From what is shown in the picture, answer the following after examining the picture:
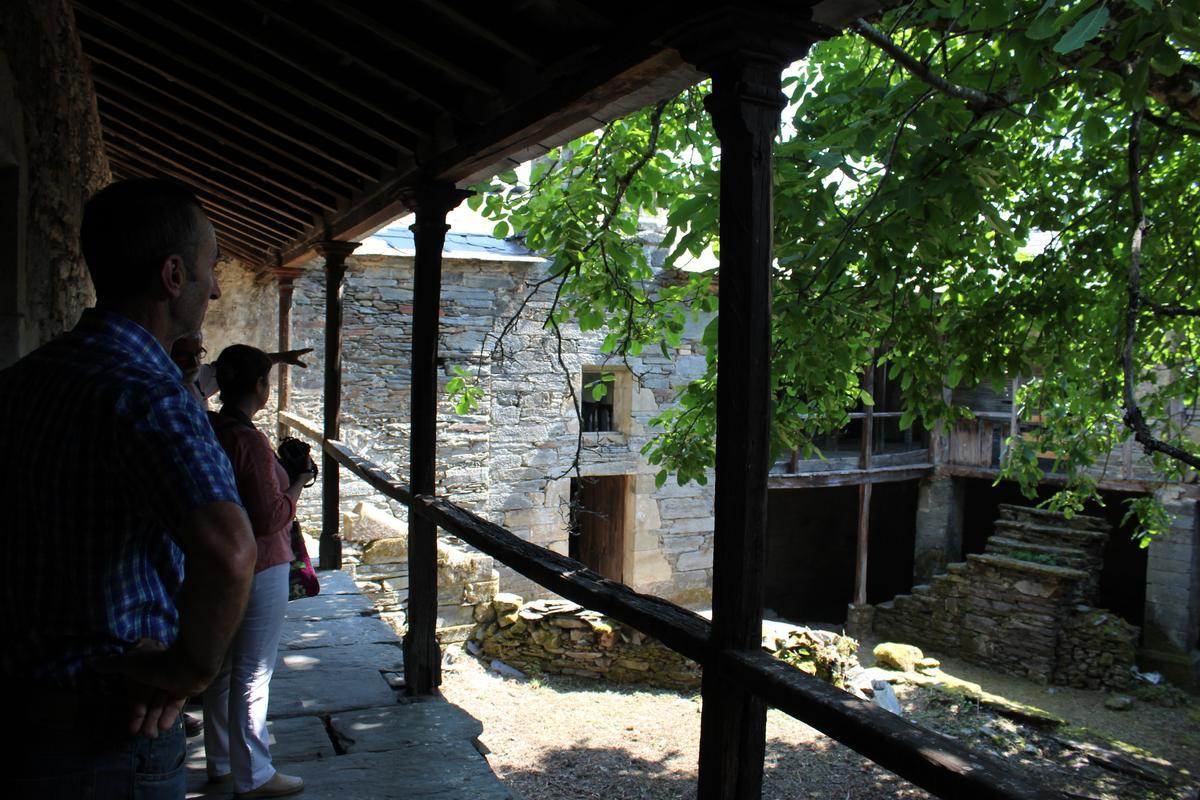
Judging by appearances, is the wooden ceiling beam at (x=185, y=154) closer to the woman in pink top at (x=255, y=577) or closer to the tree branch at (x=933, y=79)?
the woman in pink top at (x=255, y=577)

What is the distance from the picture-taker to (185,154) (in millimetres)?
5426

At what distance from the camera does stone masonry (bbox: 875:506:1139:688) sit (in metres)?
11.5

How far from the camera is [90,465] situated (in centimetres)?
122

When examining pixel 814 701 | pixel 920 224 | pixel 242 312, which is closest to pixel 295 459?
pixel 814 701

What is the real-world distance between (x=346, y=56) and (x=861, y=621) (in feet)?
41.6

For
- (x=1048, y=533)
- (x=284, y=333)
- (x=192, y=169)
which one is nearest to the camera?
(x=192, y=169)

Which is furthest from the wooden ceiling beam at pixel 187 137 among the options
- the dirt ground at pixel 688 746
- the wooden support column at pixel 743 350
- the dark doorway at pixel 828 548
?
the dark doorway at pixel 828 548

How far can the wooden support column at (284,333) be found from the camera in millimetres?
8156

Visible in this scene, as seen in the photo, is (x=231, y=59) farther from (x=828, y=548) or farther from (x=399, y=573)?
(x=828, y=548)

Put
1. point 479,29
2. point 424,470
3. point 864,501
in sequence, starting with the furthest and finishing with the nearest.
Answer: point 864,501 < point 424,470 < point 479,29

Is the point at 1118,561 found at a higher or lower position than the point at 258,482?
lower

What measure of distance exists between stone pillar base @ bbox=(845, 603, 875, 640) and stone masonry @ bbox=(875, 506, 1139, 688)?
394 millimetres

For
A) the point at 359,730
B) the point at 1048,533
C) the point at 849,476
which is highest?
the point at 359,730

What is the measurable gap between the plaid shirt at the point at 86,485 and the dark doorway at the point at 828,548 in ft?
51.1
